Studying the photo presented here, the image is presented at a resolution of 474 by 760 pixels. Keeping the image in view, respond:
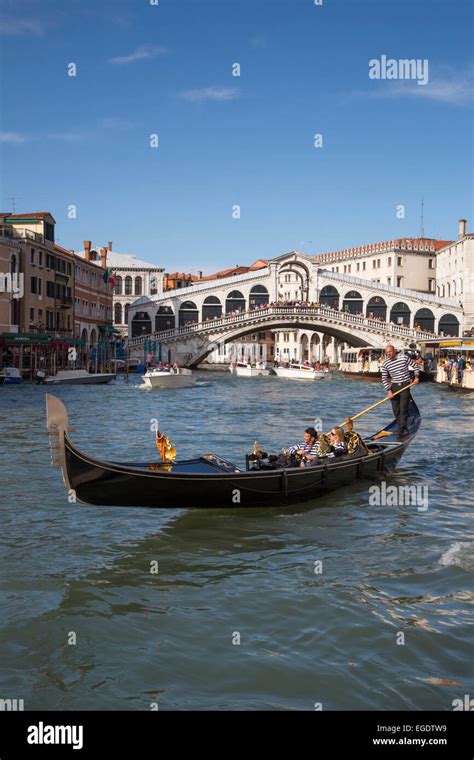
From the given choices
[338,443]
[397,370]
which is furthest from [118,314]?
[338,443]

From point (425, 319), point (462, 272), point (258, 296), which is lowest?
point (425, 319)

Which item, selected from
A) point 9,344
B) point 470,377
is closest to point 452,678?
point 470,377

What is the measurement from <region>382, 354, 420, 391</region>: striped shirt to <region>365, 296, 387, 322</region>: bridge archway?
107 ft

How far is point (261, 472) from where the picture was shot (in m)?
6.11

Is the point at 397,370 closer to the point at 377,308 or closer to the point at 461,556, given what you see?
the point at 461,556

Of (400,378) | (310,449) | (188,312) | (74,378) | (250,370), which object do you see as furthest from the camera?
(188,312)

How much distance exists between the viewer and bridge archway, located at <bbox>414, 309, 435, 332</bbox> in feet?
133

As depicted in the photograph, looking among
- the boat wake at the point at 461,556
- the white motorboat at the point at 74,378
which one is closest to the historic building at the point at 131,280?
the white motorboat at the point at 74,378

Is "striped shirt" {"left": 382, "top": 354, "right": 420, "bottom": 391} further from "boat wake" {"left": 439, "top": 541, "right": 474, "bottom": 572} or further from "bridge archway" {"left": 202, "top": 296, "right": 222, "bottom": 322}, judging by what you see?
"bridge archway" {"left": 202, "top": 296, "right": 222, "bottom": 322}

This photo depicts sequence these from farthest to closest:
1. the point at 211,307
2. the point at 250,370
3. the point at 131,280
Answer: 1. the point at 131,280
2. the point at 211,307
3. the point at 250,370

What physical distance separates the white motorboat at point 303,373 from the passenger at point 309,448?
82.0 ft

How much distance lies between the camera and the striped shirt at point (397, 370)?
8.80 m

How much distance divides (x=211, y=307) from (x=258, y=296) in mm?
2471

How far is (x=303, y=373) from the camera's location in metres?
32.4
